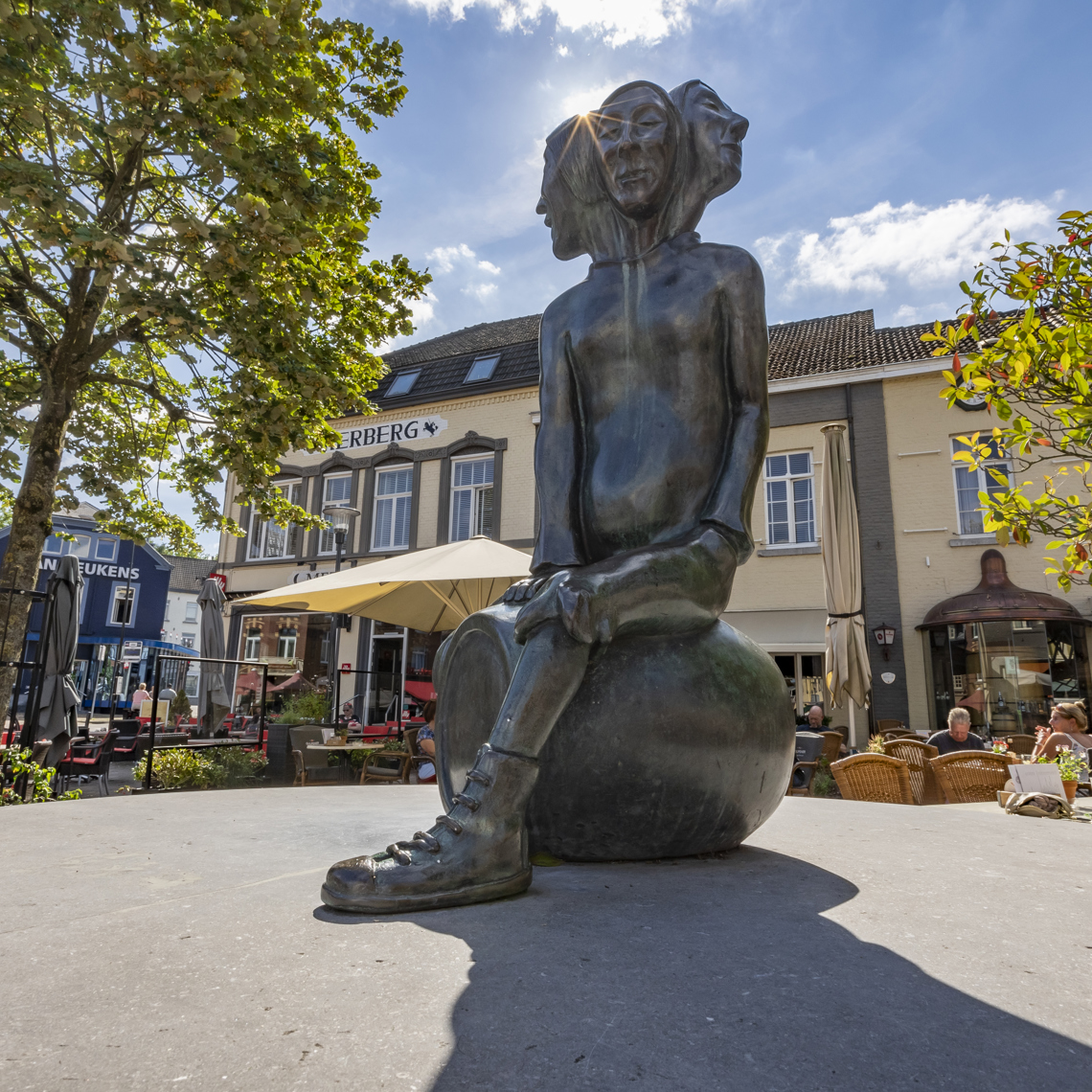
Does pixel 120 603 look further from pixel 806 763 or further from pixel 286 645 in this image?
pixel 806 763

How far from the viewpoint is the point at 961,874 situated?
198 centimetres

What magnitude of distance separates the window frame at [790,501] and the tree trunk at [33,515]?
41.6ft

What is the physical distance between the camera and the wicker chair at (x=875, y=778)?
5940 millimetres

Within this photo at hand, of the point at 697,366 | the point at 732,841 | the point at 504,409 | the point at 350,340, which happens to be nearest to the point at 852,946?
the point at 732,841

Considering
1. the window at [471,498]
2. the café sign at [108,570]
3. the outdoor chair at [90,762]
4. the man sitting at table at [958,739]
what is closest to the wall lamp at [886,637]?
the man sitting at table at [958,739]

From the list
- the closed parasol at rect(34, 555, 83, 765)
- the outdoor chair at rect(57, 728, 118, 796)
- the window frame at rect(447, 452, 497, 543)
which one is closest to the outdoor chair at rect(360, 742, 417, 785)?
the outdoor chair at rect(57, 728, 118, 796)

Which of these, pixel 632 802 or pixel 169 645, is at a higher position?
pixel 169 645

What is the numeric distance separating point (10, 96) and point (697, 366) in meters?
5.34

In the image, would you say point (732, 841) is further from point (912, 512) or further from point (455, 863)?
point (912, 512)

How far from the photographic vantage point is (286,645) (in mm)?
21594

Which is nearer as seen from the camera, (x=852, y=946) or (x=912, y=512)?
(x=852, y=946)

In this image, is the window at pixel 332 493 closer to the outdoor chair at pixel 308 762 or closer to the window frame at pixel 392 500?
the window frame at pixel 392 500

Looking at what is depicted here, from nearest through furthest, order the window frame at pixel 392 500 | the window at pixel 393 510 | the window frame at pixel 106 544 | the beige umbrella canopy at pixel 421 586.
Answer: the beige umbrella canopy at pixel 421 586 → the window frame at pixel 392 500 → the window at pixel 393 510 → the window frame at pixel 106 544

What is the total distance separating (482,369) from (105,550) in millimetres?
17746
